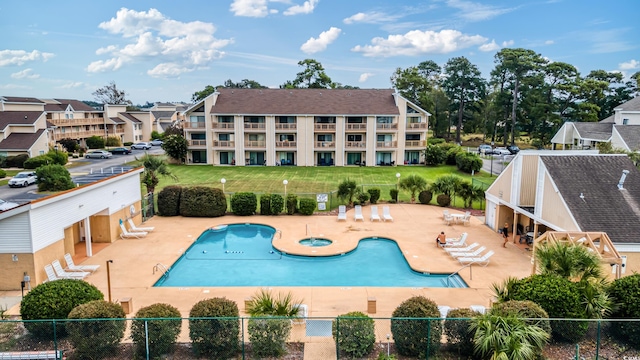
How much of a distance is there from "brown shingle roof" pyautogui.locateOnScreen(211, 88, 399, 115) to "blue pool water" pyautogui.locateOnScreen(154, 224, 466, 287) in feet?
103

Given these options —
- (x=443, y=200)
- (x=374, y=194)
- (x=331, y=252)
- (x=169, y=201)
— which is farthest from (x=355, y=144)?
(x=331, y=252)

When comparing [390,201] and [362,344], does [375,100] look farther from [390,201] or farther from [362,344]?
[362,344]

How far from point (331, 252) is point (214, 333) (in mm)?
10465

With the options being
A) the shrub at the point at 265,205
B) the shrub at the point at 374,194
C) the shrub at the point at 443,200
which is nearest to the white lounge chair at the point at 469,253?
the shrub at the point at 443,200

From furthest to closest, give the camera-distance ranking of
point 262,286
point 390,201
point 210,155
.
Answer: point 210,155 → point 390,201 → point 262,286

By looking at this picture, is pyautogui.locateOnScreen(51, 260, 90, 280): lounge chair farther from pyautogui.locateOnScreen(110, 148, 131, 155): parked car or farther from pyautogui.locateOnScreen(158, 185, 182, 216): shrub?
pyautogui.locateOnScreen(110, 148, 131, 155): parked car

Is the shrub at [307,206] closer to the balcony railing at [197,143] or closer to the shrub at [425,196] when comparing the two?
the shrub at [425,196]

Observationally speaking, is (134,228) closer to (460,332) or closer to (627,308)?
(460,332)

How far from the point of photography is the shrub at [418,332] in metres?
11.1

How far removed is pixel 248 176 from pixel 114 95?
75.6 m

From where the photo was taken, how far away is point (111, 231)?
74.0ft

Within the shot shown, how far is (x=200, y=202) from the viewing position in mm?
Result: 27859

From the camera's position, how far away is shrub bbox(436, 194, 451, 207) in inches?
1216

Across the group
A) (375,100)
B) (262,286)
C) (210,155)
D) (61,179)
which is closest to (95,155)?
(210,155)
